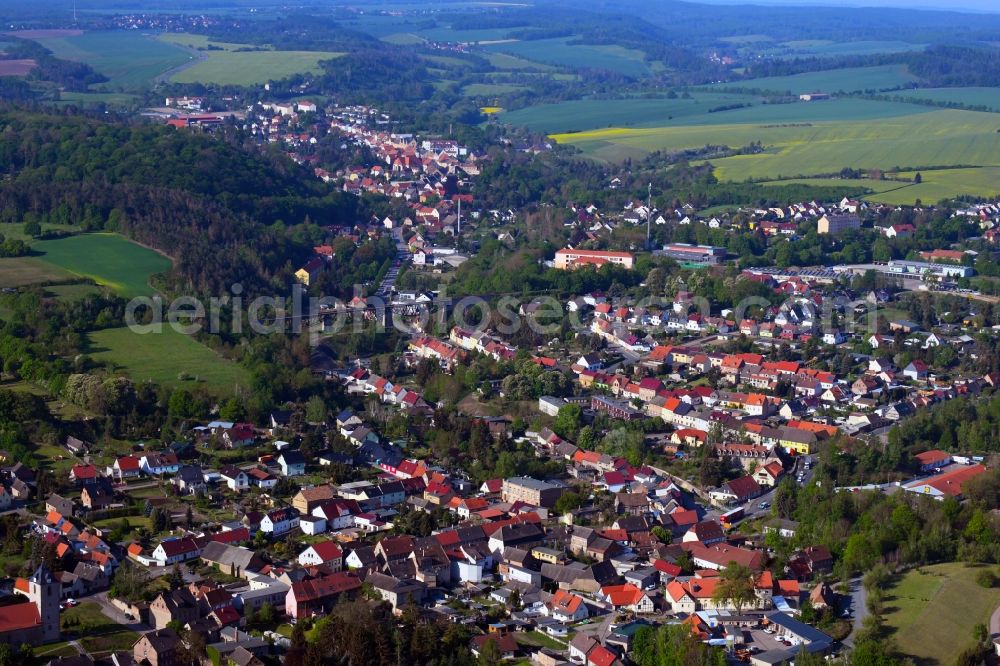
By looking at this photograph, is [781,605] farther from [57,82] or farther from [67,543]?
[57,82]

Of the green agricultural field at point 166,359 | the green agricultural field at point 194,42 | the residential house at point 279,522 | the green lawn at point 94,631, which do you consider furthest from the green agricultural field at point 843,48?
the green lawn at point 94,631

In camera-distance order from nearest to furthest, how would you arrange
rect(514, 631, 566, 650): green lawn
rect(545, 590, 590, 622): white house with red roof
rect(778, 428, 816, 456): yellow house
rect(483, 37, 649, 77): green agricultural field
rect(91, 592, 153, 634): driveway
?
rect(514, 631, 566, 650): green lawn, rect(91, 592, 153, 634): driveway, rect(545, 590, 590, 622): white house with red roof, rect(778, 428, 816, 456): yellow house, rect(483, 37, 649, 77): green agricultural field

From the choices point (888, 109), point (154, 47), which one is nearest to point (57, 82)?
point (154, 47)

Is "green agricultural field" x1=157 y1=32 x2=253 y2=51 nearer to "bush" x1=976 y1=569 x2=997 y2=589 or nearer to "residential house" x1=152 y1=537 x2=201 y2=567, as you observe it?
"residential house" x1=152 y1=537 x2=201 y2=567

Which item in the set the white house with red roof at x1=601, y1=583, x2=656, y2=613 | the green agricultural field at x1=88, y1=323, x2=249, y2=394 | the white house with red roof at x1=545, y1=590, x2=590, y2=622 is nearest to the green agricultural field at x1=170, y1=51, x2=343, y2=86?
the green agricultural field at x1=88, y1=323, x2=249, y2=394

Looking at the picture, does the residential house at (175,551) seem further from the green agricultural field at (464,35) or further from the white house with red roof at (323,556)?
the green agricultural field at (464,35)

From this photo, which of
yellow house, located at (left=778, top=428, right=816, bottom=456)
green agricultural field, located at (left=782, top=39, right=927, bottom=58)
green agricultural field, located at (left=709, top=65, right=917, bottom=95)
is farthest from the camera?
green agricultural field, located at (left=782, top=39, right=927, bottom=58)

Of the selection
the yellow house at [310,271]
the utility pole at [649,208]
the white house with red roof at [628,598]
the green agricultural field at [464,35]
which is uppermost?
the white house with red roof at [628,598]
